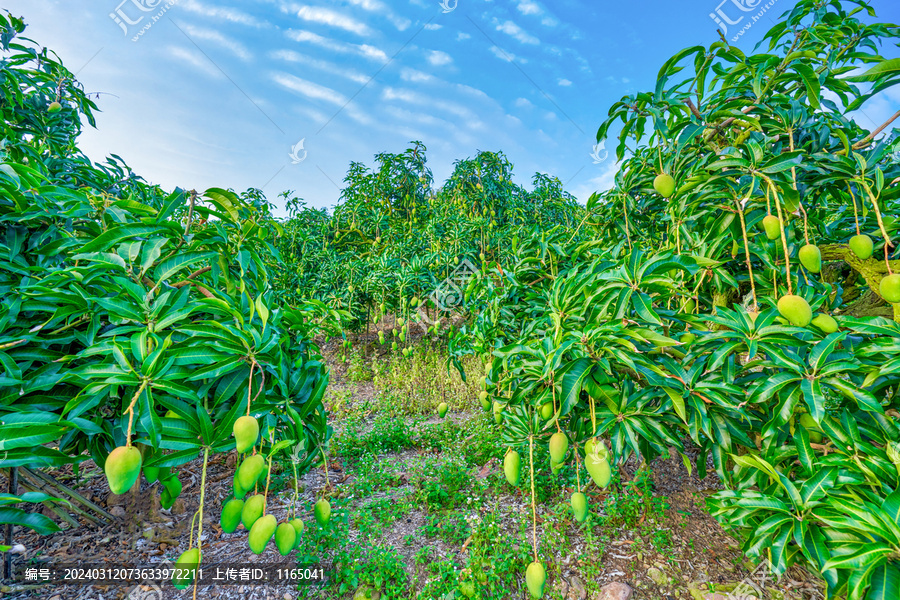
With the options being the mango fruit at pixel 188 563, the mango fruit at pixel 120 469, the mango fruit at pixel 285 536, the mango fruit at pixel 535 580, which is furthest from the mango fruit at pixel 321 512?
the mango fruit at pixel 535 580

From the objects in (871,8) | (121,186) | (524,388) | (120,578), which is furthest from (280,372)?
(121,186)

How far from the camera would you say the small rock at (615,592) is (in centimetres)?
150

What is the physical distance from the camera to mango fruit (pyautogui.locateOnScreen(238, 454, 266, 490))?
0.79 metres

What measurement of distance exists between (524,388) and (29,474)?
2.15 metres

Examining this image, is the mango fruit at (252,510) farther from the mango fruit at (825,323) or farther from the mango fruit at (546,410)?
the mango fruit at (825,323)

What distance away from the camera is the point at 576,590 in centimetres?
156

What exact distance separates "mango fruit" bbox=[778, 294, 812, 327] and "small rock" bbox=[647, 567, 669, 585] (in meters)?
1.32

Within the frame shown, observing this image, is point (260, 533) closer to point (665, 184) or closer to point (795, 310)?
point (795, 310)

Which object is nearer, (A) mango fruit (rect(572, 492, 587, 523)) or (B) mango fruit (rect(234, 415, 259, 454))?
(B) mango fruit (rect(234, 415, 259, 454))

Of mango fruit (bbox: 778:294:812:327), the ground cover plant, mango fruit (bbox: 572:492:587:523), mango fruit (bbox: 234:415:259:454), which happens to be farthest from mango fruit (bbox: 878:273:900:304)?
mango fruit (bbox: 234:415:259:454)

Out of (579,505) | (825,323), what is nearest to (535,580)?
(579,505)

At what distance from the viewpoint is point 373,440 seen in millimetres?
2855

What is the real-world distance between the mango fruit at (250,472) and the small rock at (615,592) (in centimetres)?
151

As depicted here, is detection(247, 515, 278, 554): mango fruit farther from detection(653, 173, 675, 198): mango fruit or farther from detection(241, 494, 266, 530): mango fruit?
detection(653, 173, 675, 198): mango fruit
